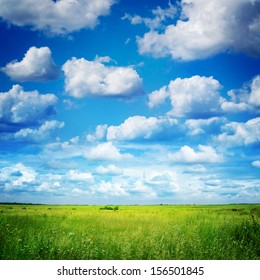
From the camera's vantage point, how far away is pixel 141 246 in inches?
376
